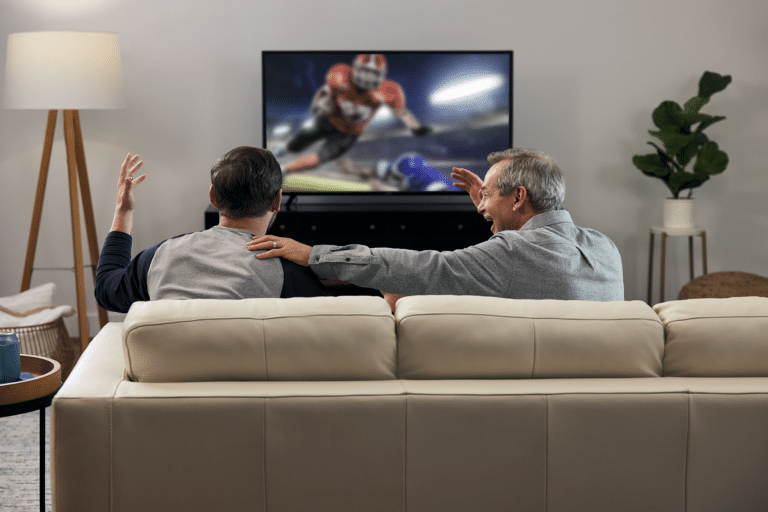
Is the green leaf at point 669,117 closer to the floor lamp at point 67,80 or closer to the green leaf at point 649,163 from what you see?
the green leaf at point 649,163

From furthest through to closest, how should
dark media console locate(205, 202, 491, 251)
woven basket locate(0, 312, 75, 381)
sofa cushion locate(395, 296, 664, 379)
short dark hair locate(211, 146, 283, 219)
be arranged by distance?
dark media console locate(205, 202, 491, 251) → woven basket locate(0, 312, 75, 381) → short dark hair locate(211, 146, 283, 219) → sofa cushion locate(395, 296, 664, 379)

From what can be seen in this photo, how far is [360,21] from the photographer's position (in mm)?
4066

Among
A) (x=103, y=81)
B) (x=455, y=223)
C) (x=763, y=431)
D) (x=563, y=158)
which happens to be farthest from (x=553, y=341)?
(x=563, y=158)

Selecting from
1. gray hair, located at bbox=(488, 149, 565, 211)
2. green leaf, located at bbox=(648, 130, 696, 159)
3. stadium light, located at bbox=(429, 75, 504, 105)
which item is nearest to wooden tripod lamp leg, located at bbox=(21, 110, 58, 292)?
stadium light, located at bbox=(429, 75, 504, 105)

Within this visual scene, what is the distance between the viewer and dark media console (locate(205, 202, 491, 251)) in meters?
3.82

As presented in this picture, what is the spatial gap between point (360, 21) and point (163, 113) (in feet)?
3.76

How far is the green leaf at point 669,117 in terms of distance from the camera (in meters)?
3.89

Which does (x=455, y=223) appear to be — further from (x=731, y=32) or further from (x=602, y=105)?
(x=731, y=32)

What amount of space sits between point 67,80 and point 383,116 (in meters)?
1.48

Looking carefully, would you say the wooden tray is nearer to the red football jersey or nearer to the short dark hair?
the short dark hair

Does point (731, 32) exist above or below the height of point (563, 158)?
above

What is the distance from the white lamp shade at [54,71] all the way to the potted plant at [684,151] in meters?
2.64

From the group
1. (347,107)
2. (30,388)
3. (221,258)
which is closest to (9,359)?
(30,388)

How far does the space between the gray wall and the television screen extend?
28cm
